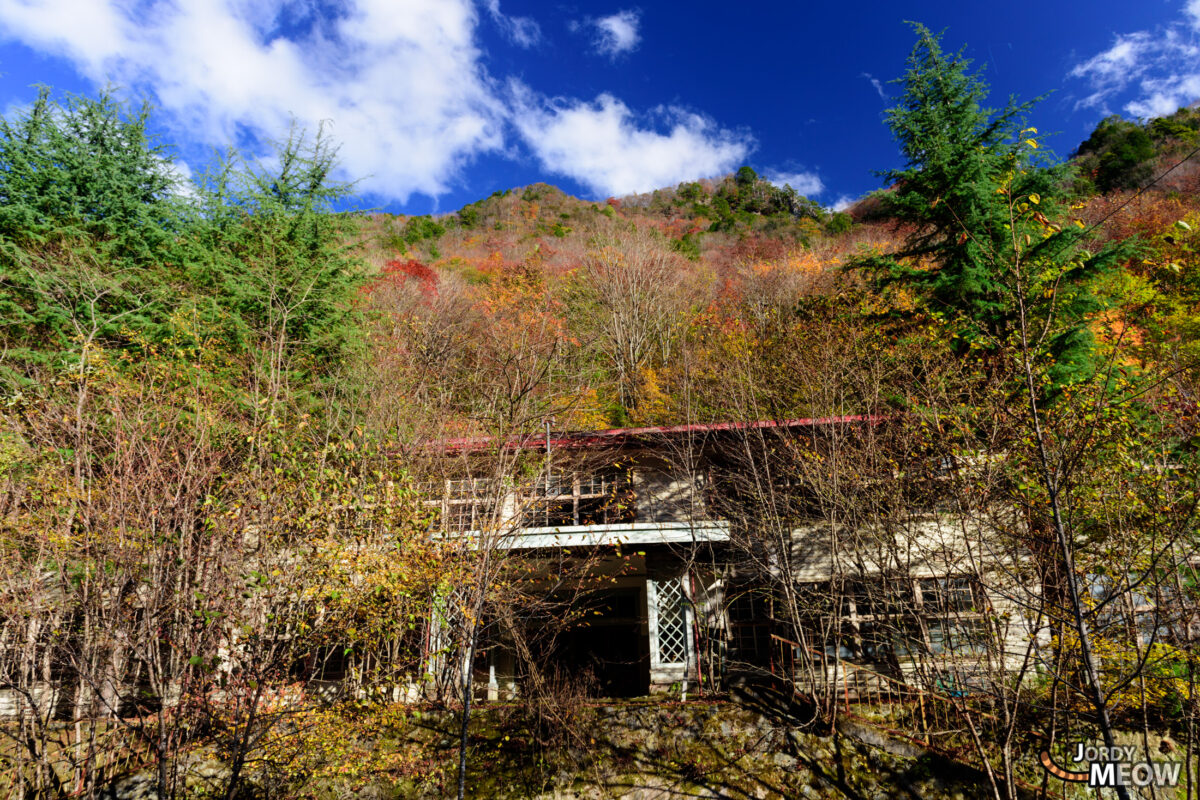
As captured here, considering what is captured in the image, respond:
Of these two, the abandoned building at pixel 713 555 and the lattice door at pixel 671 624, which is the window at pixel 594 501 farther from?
the lattice door at pixel 671 624

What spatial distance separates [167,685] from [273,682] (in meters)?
1.30

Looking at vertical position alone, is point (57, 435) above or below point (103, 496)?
above

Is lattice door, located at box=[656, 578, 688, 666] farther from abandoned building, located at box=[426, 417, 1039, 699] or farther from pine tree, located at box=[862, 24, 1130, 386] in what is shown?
pine tree, located at box=[862, 24, 1130, 386]

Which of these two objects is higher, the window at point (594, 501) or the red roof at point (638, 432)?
the red roof at point (638, 432)

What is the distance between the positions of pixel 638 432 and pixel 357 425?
5.77 m

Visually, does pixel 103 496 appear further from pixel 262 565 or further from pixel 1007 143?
pixel 1007 143

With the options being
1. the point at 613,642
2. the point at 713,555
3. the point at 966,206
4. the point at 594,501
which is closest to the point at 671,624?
the point at 713,555

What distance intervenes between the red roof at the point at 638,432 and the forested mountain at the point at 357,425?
0.24 metres

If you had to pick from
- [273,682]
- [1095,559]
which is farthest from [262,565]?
[1095,559]

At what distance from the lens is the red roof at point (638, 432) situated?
9781mm

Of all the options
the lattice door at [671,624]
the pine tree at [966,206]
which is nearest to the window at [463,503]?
the lattice door at [671,624]

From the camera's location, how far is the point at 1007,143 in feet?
41.6

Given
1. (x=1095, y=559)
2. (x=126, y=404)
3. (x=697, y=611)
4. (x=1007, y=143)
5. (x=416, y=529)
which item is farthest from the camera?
(x=1007, y=143)

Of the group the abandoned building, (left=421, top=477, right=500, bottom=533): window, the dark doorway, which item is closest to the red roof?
the abandoned building
